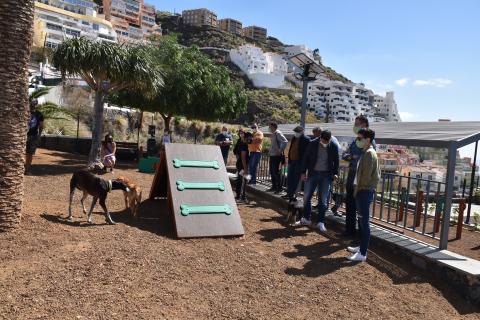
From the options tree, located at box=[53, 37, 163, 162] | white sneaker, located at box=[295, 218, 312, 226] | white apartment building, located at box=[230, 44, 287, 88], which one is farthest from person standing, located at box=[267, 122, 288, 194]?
white apartment building, located at box=[230, 44, 287, 88]

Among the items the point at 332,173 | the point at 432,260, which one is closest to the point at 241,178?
the point at 332,173

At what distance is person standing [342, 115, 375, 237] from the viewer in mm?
6844

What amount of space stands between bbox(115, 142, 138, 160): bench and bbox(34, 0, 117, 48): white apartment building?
220 feet

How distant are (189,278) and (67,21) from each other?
96.5m

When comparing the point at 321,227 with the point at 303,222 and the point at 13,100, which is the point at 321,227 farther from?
A: the point at 13,100

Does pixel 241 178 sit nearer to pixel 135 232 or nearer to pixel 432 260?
pixel 135 232

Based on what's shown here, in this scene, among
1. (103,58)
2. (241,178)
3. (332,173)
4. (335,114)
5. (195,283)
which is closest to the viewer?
(195,283)

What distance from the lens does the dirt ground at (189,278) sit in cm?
391

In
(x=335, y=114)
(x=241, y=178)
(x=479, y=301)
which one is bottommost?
(x=479, y=301)

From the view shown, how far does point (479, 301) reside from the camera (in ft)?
16.8

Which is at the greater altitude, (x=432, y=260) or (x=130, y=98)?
(x=130, y=98)

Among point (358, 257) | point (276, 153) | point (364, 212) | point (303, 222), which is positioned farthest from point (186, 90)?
point (358, 257)

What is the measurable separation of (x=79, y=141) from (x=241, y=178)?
10.5m

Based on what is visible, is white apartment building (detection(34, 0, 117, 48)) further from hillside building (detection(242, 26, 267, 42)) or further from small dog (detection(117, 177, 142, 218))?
hillside building (detection(242, 26, 267, 42))
